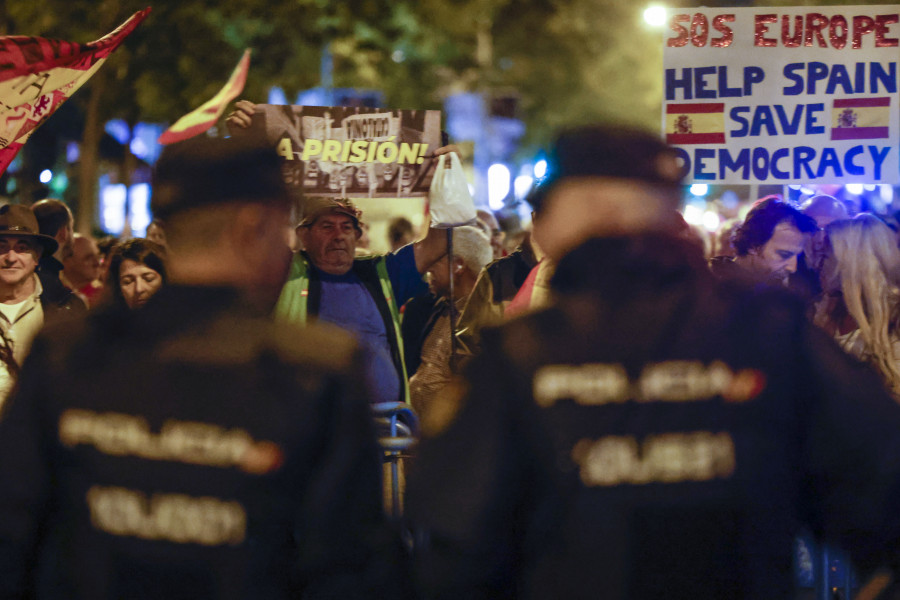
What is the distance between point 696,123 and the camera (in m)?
7.40

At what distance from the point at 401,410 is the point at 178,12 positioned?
47.2ft

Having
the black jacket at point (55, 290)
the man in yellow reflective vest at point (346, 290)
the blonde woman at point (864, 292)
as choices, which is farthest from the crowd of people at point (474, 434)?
the black jacket at point (55, 290)

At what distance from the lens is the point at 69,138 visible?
20.2 meters

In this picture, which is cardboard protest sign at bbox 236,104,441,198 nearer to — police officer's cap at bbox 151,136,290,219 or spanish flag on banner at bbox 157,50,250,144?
spanish flag on banner at bbox 157,50,250,144

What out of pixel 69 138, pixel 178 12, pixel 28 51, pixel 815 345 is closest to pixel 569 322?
pixel 815 345

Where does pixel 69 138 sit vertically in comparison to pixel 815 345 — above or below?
above

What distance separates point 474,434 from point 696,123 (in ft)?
18.0

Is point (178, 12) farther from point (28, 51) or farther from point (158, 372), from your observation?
point (158, 372)

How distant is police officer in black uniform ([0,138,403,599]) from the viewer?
2.20 m

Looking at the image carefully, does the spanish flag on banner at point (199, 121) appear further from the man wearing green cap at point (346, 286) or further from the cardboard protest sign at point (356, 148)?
the cardboard protest sign at point (356, 148)

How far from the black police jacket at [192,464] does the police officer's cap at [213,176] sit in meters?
0.19

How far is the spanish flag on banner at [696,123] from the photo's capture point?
7.39 meters

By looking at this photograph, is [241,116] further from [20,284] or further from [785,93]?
[785,93]

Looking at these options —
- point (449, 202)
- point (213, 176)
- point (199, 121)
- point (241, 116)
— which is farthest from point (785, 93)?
point (213, 176)
